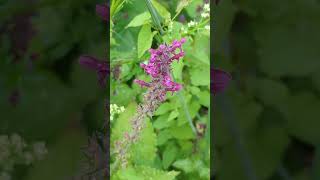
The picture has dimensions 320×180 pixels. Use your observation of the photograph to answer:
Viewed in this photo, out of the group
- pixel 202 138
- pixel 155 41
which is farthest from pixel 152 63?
pixel 202 138

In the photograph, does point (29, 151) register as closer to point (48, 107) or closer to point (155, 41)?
point (48, 107)

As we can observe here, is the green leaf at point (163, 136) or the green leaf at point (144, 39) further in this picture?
the green leaf at point (163, 136)

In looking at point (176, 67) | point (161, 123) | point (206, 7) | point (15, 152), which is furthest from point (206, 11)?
point (15, 152)

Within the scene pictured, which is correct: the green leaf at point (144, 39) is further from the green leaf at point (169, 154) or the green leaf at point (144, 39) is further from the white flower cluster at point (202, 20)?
the green leaf at point (169, 154)

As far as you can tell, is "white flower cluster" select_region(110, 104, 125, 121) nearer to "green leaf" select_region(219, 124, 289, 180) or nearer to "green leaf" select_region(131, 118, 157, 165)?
"green leaf" select_region(131, 118, 157, 165)

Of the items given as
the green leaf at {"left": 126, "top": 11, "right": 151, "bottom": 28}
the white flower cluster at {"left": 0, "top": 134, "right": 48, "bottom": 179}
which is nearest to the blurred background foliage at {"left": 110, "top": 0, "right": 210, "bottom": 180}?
the green leaf at {"left": 126, "top": 11, "right": 151, "bottom": 28}

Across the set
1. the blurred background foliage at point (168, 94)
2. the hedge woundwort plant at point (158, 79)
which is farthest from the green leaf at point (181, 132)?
the hedge woundwort plant at point (158, 79)

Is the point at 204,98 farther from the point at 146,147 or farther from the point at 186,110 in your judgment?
the point at 146,147
